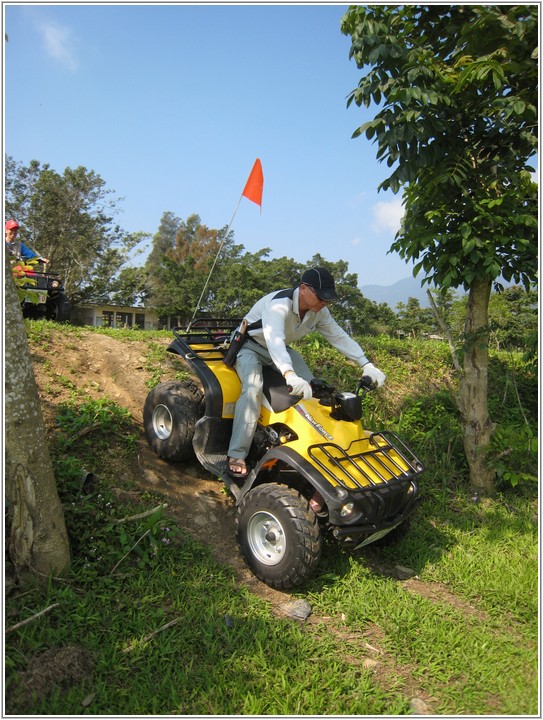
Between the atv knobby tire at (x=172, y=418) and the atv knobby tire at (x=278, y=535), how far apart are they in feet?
3.51

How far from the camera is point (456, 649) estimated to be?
131 inches

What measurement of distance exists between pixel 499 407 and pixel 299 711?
18.9ft

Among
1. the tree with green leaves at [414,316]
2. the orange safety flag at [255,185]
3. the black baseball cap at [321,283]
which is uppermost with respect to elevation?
the tree with green leaves at [414,316]

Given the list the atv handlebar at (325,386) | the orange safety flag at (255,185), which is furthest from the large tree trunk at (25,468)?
the orange safety flag at (255,185)

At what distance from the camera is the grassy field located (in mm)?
2760

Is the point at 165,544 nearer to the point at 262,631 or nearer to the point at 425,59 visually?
the point at 262,631

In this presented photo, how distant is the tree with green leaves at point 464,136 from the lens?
4.48 metres

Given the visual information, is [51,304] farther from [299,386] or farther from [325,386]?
[299,386]

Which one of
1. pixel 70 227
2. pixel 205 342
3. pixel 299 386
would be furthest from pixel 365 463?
pixel 70 227

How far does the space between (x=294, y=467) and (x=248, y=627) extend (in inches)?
41.5

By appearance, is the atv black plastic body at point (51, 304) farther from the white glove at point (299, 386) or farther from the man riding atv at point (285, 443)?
the white glove at point (299, 386)

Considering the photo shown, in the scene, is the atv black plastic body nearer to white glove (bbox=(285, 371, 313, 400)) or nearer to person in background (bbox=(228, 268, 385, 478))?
person in background (bbox=(228, 268, 385, 478))

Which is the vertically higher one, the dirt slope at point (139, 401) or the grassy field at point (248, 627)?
the dirt slope at point (139, 401)

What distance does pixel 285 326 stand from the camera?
175 inches
